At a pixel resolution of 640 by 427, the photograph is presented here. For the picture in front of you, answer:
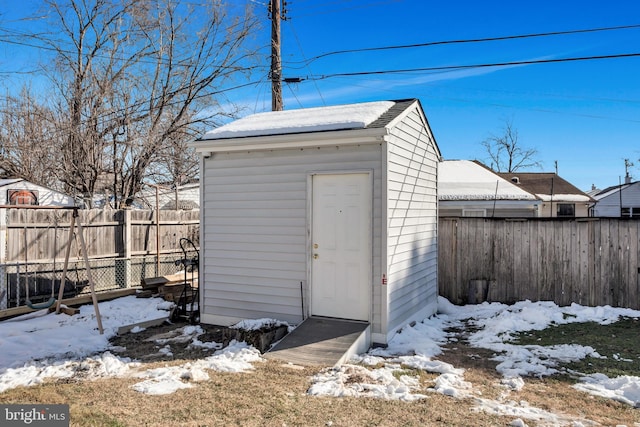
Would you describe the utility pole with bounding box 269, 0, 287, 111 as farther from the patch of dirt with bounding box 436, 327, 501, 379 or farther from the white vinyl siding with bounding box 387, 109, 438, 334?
the patch of dirt with bounding box 436, 327, 501, 379

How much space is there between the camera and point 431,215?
27.4ft

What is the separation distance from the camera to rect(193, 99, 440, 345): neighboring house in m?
6.04

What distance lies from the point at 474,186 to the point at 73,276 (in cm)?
1216

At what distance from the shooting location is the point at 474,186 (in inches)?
598

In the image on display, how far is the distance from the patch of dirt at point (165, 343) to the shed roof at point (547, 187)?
1884 centimetres

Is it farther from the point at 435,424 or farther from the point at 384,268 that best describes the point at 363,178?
the point at 435,424

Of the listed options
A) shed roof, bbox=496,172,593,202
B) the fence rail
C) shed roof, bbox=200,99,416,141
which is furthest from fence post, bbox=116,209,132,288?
shed roof, bbox=496,172,593,202

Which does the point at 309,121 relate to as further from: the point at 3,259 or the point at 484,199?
the point at 484,199

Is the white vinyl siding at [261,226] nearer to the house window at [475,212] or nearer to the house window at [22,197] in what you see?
the house window at [22,197]

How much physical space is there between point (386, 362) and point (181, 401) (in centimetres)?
241

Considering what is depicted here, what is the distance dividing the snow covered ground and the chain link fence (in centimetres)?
126

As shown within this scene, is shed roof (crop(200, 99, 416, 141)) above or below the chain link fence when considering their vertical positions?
above

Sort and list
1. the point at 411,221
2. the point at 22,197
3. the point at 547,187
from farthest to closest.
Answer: the point at 547,187
the point at 22,197
the point at 411,221

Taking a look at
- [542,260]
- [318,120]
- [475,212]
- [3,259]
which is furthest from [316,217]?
[475,212]
